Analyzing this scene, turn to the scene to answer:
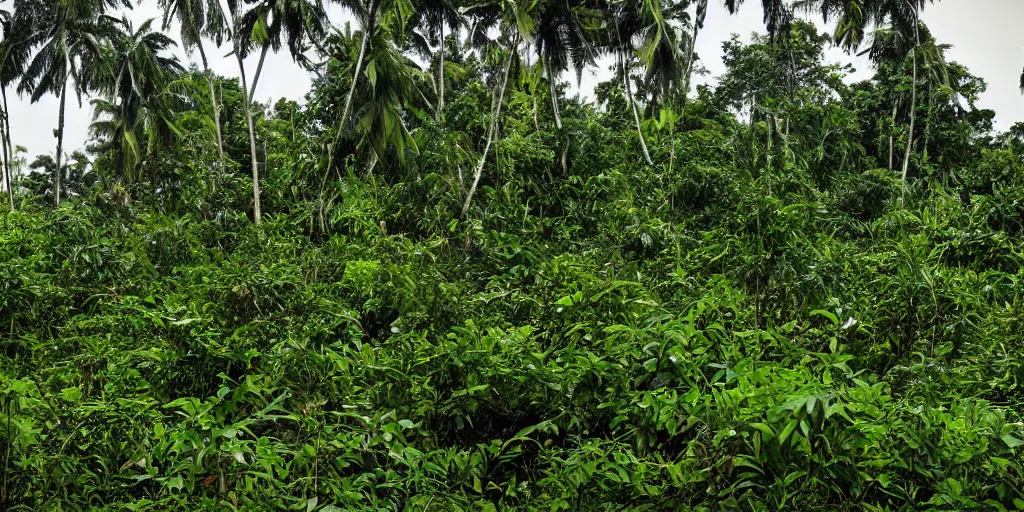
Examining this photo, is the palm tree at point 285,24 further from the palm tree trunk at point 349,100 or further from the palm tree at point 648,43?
the palm tree at point 648,43

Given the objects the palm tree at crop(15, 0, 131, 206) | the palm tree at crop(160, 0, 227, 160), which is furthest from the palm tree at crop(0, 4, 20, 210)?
the palm tree at crop(160, 0, 227, 160)

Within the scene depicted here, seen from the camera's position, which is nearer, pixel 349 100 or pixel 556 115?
pixel 349 100

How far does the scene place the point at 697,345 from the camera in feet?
17.9

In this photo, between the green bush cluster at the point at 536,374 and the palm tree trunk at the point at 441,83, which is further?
the palm tree trunk at the point at 441,83

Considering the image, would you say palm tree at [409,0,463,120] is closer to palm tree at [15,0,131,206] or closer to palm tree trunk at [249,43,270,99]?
palm tree trunk at [249,43,270,99]

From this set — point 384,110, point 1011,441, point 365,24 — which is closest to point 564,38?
point 365,24

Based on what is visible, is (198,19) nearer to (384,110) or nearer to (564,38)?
(384,110)

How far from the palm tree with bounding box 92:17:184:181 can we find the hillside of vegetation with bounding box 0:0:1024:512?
154 inches

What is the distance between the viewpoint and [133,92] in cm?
1833

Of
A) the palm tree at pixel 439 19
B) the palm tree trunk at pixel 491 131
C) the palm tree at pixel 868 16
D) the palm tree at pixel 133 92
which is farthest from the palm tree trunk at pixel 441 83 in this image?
the palm tree at pixel 868 16

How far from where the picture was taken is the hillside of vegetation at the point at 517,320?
4.85 metres

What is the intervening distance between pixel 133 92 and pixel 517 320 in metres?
14.2

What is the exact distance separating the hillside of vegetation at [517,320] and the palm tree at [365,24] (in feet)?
0.28

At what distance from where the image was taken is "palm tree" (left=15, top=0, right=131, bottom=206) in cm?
1861
